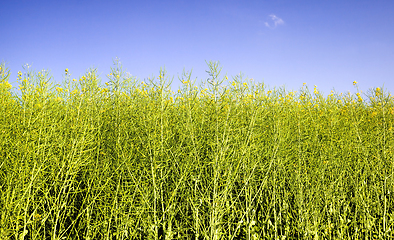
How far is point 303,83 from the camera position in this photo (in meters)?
5.26

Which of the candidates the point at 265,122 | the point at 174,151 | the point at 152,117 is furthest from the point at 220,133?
the point at 265,122

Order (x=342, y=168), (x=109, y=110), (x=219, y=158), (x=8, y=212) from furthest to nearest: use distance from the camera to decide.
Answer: (x=342, y=168)
(x=109, y=110)
(x=219, y=158)
(x=8, y=212)

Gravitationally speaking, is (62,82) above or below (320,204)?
above

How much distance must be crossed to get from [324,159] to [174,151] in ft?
8.60

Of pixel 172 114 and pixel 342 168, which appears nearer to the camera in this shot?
pixel 172 114

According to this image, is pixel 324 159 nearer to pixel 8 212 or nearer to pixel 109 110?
pixel 109 110

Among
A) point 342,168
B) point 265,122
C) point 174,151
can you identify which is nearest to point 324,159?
point 342,168

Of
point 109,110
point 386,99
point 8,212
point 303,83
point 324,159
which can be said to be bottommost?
point 8,212

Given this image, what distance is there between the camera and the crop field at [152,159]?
310 cm

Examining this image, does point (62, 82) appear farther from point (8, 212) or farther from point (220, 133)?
point (220, 133)

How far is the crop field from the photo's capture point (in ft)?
10.2

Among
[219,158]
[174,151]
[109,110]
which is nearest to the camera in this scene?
[219,158]

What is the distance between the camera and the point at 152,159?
3.44 meters

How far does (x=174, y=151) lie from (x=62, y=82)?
78.4 inches
